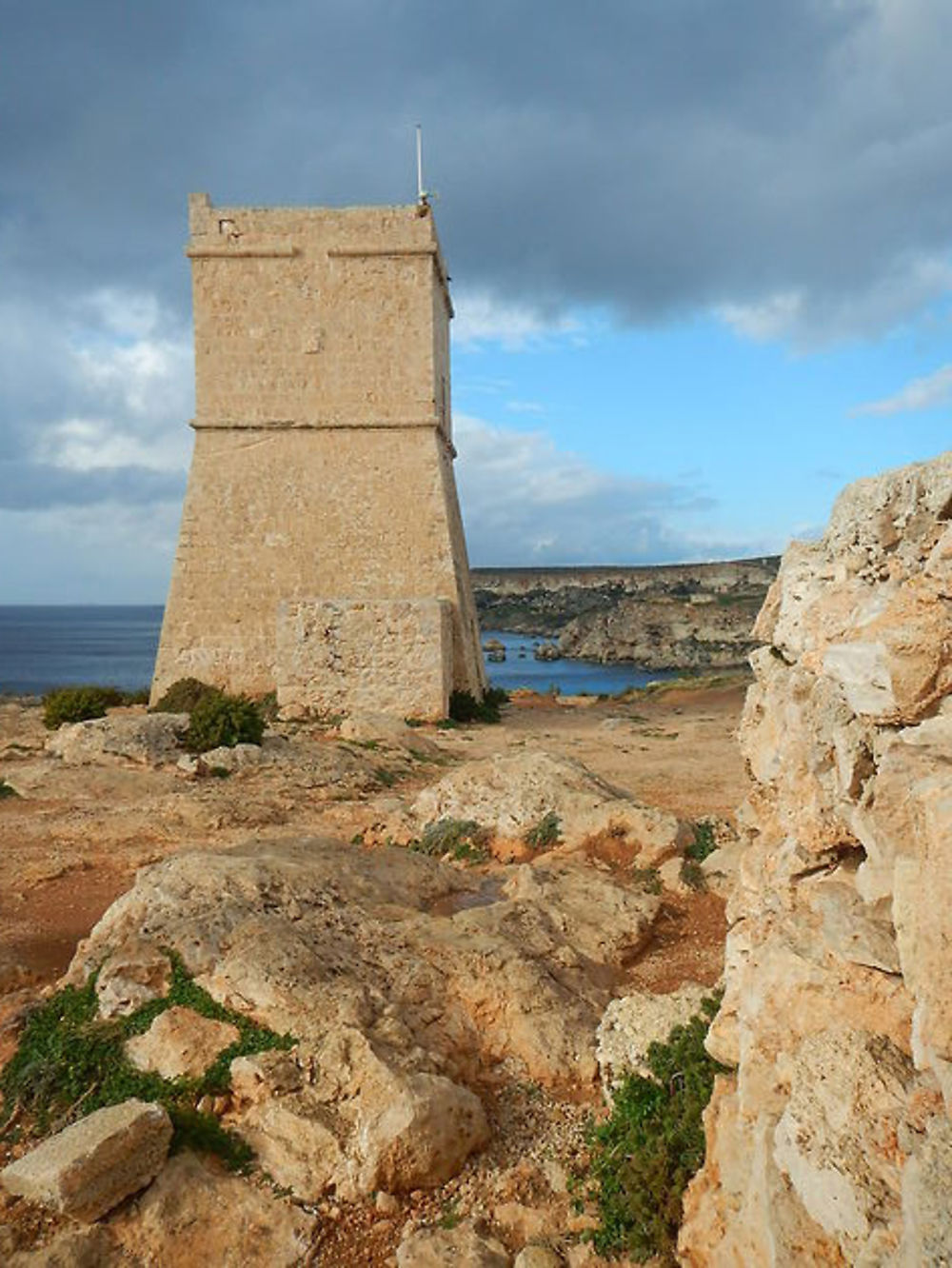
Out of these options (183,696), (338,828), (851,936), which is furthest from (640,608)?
(851,936)

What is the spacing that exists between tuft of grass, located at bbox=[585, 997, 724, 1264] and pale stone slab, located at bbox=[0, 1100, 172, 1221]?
5.80 ft

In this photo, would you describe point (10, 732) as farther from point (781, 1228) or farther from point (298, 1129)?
point (781, 1228)

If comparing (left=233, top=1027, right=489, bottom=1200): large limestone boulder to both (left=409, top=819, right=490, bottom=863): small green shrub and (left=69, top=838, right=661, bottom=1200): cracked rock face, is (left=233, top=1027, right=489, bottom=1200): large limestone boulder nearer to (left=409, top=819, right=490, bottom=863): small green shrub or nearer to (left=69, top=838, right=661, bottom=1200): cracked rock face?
(left=69, top=838, right=661, bottom=1200): cracked rock face

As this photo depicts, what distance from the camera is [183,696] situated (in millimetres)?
17016

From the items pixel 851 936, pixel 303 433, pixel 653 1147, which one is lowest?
pixel 653 1147

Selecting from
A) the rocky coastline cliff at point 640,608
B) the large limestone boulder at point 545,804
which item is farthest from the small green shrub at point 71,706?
the rocky coastline cliff at point 640,608

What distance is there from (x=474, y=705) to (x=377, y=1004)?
554 inches

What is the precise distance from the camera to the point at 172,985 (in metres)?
4.68

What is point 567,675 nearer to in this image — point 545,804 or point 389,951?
point 545,804

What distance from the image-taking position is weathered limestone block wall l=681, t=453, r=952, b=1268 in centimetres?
219

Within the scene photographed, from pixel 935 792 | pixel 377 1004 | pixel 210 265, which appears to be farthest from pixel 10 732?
pixel 935 792

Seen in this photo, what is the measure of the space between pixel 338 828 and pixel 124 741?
4.68 m

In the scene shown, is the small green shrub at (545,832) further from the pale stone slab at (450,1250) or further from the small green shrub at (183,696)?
the small green shrub at (183,696)

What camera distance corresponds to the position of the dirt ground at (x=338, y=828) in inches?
144
